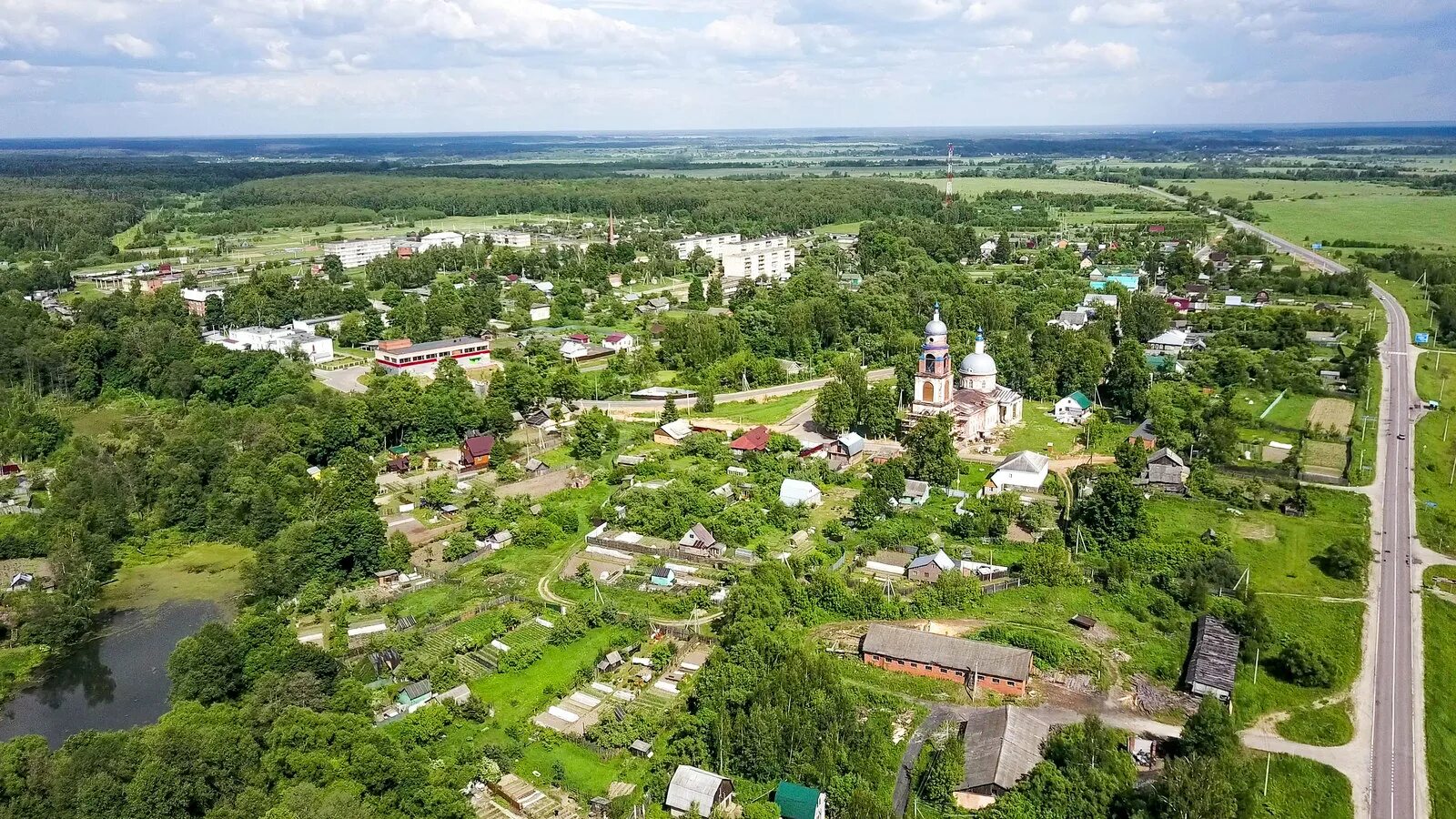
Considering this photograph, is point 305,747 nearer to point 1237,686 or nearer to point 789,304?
point 1237,686

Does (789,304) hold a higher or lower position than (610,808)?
higher

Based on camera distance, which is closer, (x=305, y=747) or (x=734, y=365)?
(x=305, y=747)

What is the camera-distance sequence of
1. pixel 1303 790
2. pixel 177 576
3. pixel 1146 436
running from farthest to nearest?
pixel 1146 436 → pixel 177 576 → pixel 1303 790

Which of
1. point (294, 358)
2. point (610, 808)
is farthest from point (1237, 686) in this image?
point (294, 358)

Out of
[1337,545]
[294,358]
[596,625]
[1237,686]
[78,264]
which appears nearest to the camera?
[1237,686]

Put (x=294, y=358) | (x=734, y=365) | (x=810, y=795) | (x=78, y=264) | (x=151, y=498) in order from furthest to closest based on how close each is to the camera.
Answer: (x=78, y=264), (x=294, y=358), (x=734, y=365), (x=151, y=498), (x=810, y=795)

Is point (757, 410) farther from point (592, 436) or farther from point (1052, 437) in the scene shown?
point (1052, 437)

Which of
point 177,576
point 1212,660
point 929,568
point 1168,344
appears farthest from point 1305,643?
point 1168,344
